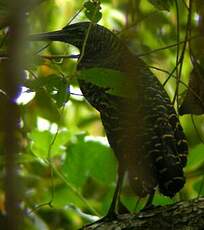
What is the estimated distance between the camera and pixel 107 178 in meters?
A: 2.90

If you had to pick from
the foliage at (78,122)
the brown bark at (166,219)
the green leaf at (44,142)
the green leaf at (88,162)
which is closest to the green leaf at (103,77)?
the foliage at (78,122)

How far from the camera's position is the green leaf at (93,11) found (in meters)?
1.77

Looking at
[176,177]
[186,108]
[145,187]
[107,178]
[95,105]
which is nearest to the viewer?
[176,177]

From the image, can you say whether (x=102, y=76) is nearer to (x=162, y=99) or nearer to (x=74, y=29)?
(x=162, y=99)

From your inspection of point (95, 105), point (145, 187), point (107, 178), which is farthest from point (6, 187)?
point (107, 178)

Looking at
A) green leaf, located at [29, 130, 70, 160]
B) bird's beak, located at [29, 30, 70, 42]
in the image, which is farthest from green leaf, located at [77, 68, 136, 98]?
green leaf, located at [29, 130, 70, 160]

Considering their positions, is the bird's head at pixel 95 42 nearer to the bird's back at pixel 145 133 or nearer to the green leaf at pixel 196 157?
the bird's back at pixel 145 133

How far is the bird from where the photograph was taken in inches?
74.4

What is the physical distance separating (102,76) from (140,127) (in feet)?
2.14

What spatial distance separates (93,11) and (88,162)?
3.85 ft

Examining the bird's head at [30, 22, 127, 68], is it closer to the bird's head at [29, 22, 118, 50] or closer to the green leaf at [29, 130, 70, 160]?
the bird's head at [29, 22, 118, 50]

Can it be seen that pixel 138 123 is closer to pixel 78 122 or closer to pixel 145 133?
pixel 145 133

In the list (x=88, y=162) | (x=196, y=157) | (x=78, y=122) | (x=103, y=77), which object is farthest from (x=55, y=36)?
(x=78, y=122)

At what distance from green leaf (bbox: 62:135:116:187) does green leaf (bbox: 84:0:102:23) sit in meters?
1.09
